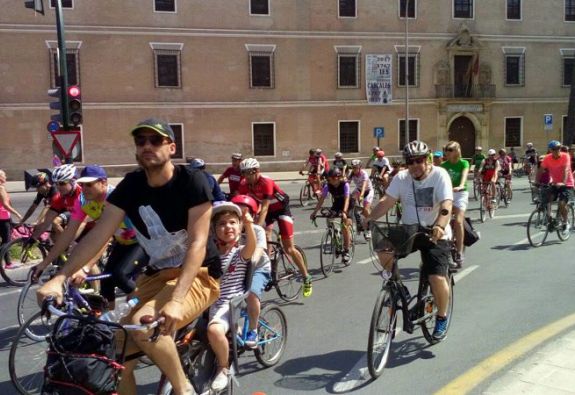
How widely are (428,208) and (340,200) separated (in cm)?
386

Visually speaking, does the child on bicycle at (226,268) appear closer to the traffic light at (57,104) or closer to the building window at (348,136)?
the traffic light at (57,104)

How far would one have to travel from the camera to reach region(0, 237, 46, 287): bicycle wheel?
336 inches

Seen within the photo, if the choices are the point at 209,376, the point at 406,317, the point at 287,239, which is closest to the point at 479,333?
the point at 406,317

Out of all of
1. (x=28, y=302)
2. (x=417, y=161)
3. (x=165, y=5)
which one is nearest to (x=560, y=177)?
(x=417, y=161)

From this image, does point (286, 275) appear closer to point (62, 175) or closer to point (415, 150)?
point (415, 150)

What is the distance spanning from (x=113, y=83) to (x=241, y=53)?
283 inches

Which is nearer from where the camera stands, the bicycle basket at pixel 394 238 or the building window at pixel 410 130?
the bicycle basket at pixel 394 238

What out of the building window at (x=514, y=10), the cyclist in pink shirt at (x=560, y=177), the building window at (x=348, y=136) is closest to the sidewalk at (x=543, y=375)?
the cyclist in pink shirt at (x=560, y=177)

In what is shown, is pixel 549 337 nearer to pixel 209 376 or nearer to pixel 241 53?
pixel 209 376

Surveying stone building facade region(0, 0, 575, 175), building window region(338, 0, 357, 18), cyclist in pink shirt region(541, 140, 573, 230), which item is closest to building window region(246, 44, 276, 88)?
stone building facade region(0, 0, 575, 175)

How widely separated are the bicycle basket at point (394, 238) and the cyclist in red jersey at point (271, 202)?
6.93 ft

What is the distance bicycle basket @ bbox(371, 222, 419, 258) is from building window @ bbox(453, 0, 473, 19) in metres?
34.3

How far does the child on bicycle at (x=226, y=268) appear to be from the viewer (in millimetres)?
3834

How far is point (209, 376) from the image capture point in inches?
150
